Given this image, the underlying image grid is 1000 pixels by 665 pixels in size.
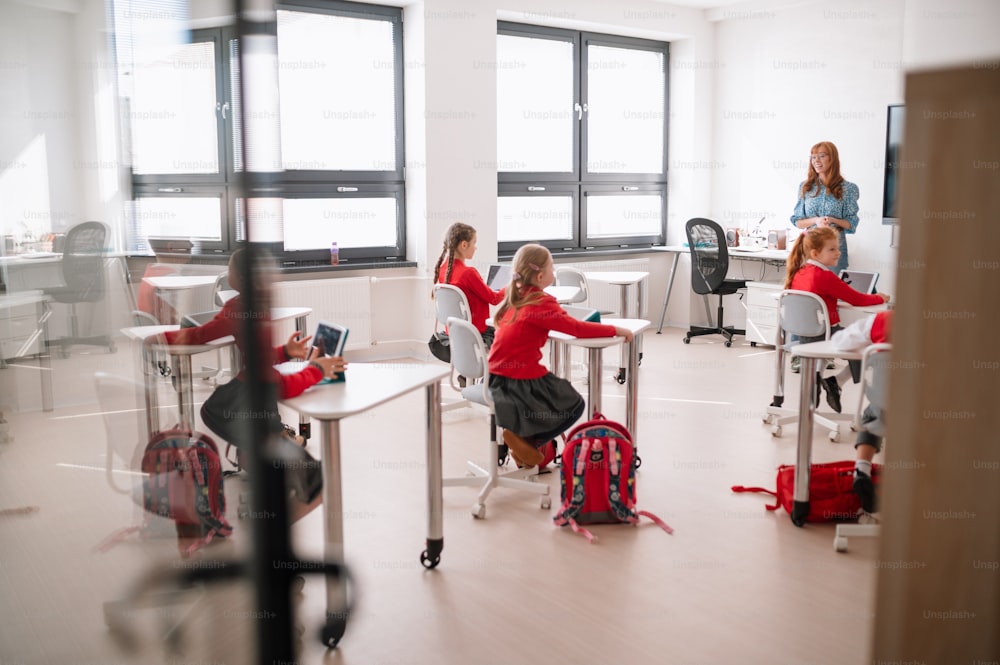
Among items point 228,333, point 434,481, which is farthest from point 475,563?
point 228,333

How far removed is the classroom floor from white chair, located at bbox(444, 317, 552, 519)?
64 millimetres

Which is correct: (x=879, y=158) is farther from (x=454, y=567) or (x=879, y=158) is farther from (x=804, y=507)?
(x=454, y=567)

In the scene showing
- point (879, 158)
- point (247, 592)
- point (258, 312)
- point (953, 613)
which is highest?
point (879, 158)

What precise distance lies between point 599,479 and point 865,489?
3.03 ft

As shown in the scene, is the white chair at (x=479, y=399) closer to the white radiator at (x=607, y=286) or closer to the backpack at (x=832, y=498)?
the backpack at (x=832, y=498)

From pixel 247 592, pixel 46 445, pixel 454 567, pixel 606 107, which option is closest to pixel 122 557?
pixel 46 445

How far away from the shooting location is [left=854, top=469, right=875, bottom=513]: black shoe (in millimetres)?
2928

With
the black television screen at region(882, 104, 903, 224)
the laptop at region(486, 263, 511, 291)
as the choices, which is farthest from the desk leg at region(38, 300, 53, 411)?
the black television screen at region(882, 104, 903, 224)

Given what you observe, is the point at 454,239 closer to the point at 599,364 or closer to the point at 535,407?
the point at 599,364

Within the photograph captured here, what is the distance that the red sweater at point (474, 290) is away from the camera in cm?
423

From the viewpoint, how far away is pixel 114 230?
0.66 m

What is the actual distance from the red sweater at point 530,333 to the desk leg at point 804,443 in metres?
0.71

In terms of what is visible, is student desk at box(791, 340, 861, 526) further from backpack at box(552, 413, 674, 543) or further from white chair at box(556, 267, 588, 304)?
white chair at box(556, 267, 588, 304)

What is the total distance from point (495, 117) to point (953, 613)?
18.4 ft
